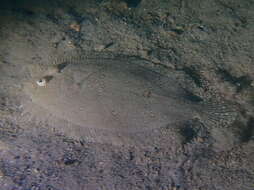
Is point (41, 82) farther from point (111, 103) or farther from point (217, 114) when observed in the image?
point (217, 114)

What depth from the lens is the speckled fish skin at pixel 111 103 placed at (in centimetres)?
378

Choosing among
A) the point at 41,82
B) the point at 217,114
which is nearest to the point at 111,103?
the point at 41,82

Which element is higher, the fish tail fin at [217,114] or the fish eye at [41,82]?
the fish tail fin at [217,114]

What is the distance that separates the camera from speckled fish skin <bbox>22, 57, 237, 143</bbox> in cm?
378

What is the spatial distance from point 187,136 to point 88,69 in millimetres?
1925

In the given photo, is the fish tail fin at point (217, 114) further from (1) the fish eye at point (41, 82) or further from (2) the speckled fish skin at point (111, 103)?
(1) the fish eye at point (41, 82)

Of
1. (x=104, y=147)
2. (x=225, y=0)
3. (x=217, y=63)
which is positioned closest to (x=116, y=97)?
(x=104, y=147)

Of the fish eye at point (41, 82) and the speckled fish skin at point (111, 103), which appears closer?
the speckled fish skin at point (111, 103)

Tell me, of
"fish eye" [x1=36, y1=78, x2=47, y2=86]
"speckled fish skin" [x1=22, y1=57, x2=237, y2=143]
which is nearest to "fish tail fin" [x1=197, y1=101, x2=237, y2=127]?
"speckled fish skin" [x1=22, y1=57, x2=237, y2=143]

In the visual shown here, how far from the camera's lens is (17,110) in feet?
13.9

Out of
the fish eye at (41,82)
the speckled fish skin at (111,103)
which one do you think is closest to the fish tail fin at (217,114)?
the speckled fish skin at (111,103)

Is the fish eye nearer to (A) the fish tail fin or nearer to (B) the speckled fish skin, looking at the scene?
(B) the speckled fish skin

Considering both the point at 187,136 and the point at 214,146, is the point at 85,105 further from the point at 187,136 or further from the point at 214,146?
the point at 214,146

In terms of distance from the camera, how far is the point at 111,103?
149 inches
